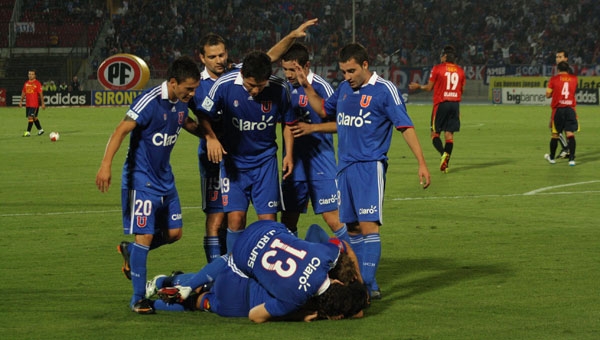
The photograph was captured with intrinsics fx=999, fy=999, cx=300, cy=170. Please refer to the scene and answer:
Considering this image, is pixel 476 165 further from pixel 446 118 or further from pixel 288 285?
pixel 288 285

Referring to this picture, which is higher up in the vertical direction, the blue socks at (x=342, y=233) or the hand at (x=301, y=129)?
the hand at (x=301, y=129)

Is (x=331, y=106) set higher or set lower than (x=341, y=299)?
higher

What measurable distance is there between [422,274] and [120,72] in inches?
1100

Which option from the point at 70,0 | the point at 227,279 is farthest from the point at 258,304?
the point at 70,0

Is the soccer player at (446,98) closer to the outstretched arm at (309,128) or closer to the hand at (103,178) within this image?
the outstretched arm at (309,128)

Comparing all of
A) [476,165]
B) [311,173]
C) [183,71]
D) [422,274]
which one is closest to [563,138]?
[476,165]

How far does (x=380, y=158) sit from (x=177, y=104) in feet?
5.65

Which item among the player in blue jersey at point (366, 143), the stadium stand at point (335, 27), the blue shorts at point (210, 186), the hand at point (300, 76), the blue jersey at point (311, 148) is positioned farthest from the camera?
the stadium stand at point (335, 27)

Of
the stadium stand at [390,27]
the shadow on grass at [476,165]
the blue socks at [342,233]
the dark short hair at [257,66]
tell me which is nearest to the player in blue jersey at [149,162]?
the dark short hair at [257,66]

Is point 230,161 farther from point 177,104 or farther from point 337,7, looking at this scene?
point 337,7

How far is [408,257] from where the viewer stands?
10.2m

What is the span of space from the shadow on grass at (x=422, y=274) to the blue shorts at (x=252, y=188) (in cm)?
125

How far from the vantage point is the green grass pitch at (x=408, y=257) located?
7078 millimetres

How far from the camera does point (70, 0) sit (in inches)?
2382
